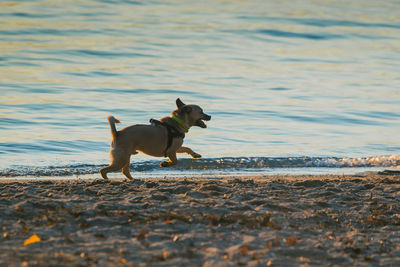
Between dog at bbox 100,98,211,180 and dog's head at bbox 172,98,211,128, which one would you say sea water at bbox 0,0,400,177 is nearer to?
dog's head at bbox 172,98,211,128

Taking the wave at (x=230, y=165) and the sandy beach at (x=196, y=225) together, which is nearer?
the sandy beach at (x=196, y=225)

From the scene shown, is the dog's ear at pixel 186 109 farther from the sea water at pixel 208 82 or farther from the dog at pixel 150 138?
the sea water at pixel 208 82

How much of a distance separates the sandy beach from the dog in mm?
836

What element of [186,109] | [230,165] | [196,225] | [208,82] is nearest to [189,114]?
[186,109]

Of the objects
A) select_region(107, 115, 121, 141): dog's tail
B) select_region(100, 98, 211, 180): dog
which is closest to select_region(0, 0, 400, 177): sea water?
select_region(100, 98, 211, 180): dog

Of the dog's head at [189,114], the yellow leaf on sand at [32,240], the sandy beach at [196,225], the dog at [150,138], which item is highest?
the dog's head at [189,114]

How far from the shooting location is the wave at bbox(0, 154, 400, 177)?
454 inches

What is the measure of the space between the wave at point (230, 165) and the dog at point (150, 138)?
2456 mm

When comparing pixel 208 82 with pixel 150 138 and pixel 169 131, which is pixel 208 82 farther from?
pixel 150 138

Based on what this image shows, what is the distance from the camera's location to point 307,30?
39625mm

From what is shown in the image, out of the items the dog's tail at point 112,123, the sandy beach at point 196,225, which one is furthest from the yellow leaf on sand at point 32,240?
the dog's tail at point 112,123

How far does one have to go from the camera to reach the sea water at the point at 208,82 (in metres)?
13.8

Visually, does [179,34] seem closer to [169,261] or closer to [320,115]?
[320,115]

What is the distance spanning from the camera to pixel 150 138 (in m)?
9.07
